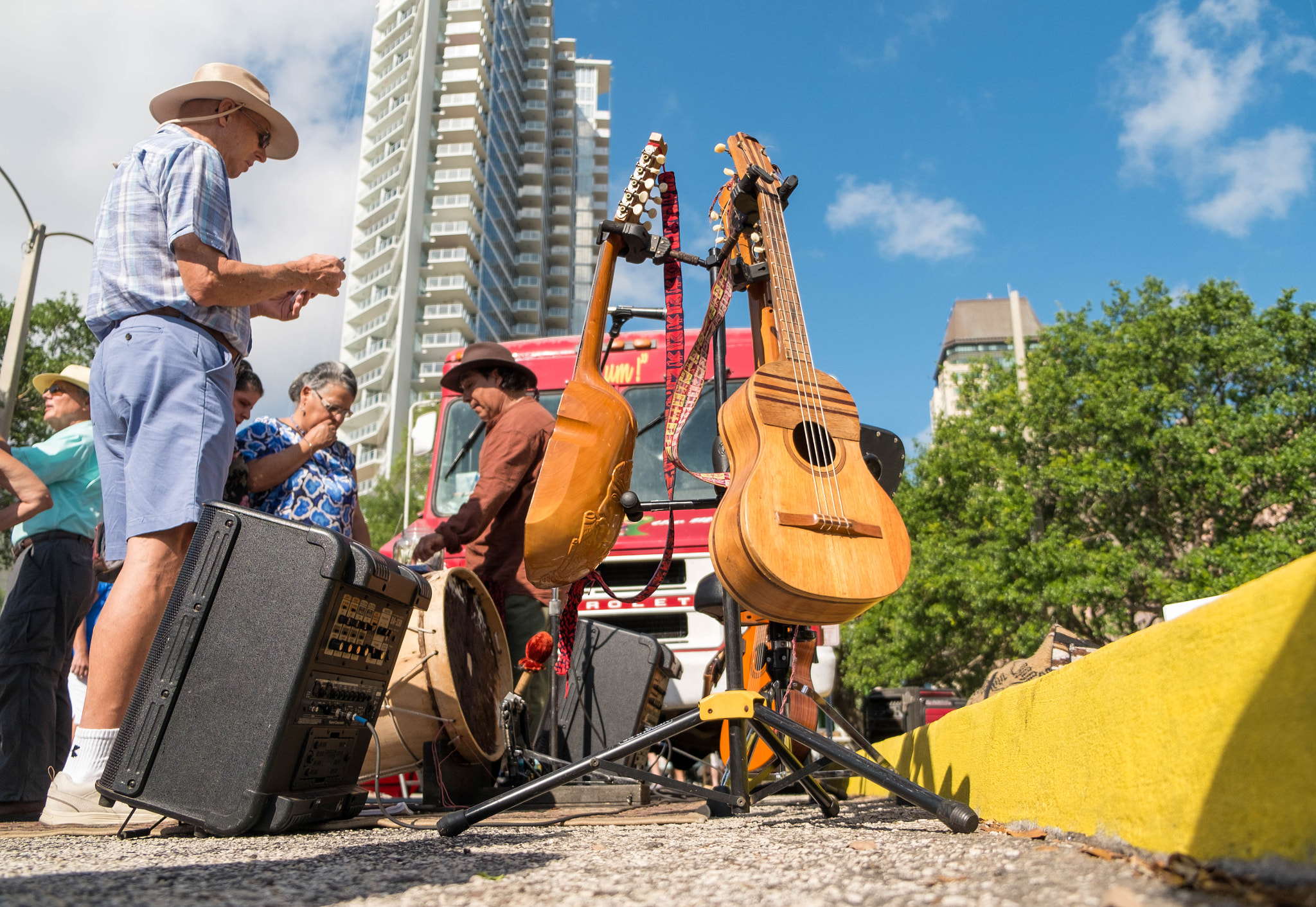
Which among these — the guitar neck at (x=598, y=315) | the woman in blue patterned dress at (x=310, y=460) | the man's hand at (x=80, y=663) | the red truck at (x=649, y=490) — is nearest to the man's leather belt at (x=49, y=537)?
the woman in blue patterned dress at (x=310, y=460)

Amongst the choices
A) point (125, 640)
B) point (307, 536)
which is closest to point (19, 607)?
point (125, 640)

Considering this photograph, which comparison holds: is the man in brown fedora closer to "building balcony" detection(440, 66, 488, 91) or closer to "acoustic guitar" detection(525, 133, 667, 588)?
"acoustic guitar" detection(525, 133, 667, 588)

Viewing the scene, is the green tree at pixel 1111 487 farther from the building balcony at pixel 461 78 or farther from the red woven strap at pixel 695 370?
the building balcony at pixel 461 78

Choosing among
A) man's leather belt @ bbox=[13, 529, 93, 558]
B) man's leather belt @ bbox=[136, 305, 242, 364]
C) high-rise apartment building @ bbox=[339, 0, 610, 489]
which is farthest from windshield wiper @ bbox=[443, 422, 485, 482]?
high-rise apartment building @ bbox=[339, 0, 610, 489]

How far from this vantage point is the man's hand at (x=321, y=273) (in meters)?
2.95

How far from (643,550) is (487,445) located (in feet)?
6.91

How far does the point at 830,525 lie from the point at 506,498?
2488 millimetres

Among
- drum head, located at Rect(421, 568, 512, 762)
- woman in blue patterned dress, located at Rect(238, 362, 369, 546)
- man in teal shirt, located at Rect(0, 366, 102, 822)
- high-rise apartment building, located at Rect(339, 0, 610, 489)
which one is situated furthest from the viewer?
high-rise apartment building, located at Rect(339, 0, 610, 489)

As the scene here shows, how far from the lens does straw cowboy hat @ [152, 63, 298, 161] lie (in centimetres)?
297

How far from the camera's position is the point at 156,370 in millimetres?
2572

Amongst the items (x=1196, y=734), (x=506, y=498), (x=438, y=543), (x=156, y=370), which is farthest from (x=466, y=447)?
(x=1196, y=734)

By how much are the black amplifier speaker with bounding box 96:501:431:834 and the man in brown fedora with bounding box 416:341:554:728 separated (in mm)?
1780

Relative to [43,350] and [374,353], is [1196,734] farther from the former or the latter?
[374,353]

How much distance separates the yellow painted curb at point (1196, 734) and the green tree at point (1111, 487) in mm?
16722
